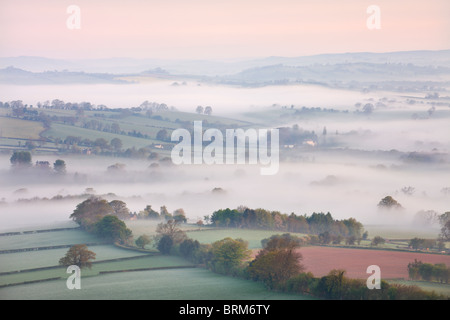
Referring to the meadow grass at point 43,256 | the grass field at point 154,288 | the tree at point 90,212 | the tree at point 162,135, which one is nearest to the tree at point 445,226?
the grass field at point 154,288

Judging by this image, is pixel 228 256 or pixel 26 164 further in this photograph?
pixel 26 164

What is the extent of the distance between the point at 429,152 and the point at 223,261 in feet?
157

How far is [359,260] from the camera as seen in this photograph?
28.7m

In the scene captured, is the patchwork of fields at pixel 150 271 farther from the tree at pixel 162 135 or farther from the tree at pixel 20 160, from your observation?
the tree at pixel 162 135

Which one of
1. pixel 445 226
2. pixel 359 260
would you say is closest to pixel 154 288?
pixel 359 260

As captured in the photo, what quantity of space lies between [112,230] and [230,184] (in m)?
26.0

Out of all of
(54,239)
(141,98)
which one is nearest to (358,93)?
(141,98)

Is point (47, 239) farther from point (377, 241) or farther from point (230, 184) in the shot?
point (230, 184)

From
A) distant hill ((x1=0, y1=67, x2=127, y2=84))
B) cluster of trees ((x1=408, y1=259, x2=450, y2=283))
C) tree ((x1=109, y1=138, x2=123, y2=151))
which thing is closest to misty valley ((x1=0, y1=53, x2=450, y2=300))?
cluster of trees ((x1=408, y1=259, x2=450, y2=283))

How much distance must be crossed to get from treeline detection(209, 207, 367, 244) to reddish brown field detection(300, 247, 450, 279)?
2.40 m

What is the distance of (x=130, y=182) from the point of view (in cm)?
6016

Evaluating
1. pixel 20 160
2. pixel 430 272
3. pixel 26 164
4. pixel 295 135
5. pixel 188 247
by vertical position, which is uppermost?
pixel 295 135

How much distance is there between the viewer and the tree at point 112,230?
32750 millimetres

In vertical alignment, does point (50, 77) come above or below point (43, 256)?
above
